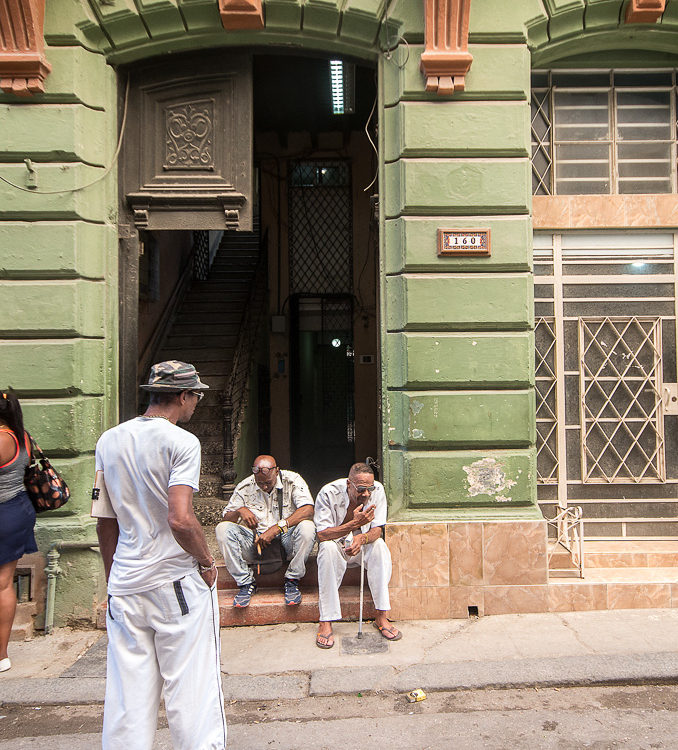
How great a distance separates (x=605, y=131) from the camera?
6.26m

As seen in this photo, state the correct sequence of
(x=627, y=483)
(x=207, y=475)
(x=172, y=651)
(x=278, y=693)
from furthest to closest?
(x=207, y=475) → (x=627, y=483) → (x=278, y=693) → (x=172, y=651)

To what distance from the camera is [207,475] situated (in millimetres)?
8398

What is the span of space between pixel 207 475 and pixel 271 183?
23.4 ft

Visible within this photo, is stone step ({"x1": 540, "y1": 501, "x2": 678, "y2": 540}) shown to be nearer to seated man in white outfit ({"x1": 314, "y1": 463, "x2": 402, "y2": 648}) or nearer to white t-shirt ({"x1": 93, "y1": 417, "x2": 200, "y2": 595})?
seated man in white outfit ({"x1": 314, "y1": 463, "x2": 402, "y2": 648})

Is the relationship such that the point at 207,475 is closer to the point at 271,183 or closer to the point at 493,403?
the point at 493,403

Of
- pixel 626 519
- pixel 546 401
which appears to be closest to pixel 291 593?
pixel 546 401

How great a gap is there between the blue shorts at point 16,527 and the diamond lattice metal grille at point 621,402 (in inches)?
200

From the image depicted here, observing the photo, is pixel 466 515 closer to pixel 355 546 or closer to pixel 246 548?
pixel 355 546

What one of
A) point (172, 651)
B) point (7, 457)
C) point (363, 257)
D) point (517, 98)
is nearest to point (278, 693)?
point (172, 651)

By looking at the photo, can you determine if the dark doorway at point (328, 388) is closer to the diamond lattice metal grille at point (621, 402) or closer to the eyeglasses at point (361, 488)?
the diamond lattice metal grille at point (621, 402)

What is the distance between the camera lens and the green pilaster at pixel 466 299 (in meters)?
5.49

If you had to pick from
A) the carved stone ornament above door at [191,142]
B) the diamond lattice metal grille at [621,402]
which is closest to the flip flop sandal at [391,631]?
the diamond lattice metal grille at [621,402]

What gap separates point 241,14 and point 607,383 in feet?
16.5

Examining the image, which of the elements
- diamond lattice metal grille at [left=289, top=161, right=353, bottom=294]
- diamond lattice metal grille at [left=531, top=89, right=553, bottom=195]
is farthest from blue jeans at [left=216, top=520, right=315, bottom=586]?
diamond lattice metal grille at [left=289, top=161, right=353, bottom=294]
